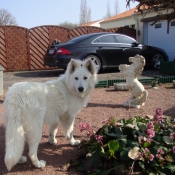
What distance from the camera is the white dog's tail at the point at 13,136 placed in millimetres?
2926

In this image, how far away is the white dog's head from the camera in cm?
400

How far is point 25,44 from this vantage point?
14094 millimetres

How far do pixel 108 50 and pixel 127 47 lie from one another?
3.60ft

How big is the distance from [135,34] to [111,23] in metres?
7.33

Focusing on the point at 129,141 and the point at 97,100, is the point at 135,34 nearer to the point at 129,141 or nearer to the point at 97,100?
the point at 97,100

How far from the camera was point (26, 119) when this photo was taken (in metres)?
3.19

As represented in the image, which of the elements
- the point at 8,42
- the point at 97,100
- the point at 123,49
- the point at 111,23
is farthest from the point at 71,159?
the point at 111,23

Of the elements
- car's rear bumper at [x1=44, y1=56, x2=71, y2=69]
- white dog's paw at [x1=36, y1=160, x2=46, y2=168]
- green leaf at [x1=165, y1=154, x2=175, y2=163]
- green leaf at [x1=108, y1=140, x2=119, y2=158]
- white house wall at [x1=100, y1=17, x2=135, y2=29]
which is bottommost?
white dog's paw at [x1=36, y1=160, x2=46, y2=168]

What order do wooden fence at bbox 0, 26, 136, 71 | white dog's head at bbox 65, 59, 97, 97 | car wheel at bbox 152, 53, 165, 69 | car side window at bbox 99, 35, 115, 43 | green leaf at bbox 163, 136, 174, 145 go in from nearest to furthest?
green leaf at bbox 163, 136, 174, 145
white dog's head at bbox 65, 59, 97, 97
car side window at bbox 99, 35, 115, 43
car wheel at bbox 152, 53, 165, 69
wooden fence at bbox 0, 26, 136, 71

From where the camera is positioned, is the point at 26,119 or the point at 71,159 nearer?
the point at 26,119

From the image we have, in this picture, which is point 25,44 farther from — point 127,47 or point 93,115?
point 93,115

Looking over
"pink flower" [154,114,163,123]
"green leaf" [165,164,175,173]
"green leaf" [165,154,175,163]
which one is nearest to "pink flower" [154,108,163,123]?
"pink flower" [154,114,163,123]

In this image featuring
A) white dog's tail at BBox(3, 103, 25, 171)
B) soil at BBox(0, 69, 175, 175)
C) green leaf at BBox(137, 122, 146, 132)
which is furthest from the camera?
green leaf at BBox(137, 122, 146, 132)

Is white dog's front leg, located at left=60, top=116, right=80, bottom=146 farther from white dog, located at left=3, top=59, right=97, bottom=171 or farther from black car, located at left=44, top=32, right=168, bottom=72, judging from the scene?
black car, located at left=44, top=32, right=168, bottom=72
